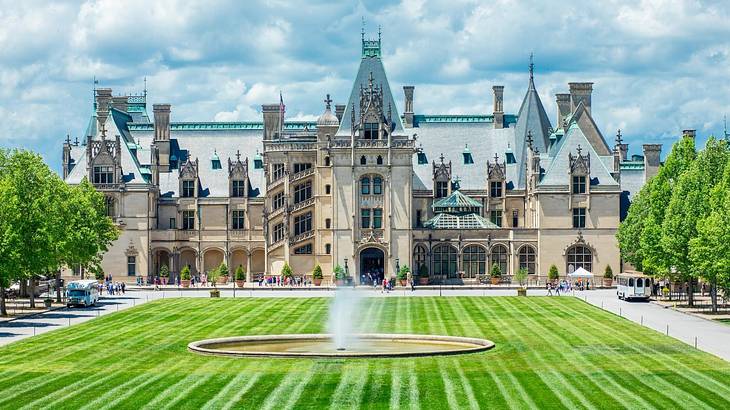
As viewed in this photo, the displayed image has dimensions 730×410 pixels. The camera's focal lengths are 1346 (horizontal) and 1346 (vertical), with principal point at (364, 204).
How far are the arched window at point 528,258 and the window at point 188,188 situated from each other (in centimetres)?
3451

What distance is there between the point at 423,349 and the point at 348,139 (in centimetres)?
6746

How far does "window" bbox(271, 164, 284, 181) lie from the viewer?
135 meters

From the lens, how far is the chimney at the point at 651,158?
139m

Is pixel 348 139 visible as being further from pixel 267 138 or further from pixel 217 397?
pixel 217 397

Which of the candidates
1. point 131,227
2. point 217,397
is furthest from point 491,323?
point 131,227

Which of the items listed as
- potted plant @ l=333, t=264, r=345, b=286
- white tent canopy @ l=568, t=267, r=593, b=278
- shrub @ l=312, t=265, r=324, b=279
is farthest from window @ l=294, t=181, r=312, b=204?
white tent canopy @ l=568, t=267, r=593, b=278

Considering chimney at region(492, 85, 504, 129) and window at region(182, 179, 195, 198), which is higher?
chimney at region(492, 85, 504, 129)

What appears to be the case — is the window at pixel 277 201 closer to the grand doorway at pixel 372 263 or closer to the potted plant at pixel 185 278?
the grand doorway at pixel 372 263

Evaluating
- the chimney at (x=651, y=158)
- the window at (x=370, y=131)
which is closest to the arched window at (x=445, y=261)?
the window at (x=370, y=131)

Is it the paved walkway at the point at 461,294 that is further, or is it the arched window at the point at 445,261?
the arched window at the point at 445,261

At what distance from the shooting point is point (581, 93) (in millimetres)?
144500

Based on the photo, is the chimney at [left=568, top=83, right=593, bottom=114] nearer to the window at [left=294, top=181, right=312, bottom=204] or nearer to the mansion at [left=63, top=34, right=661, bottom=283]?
the mansion at [left=63, top=34, right=661, bottom=283]

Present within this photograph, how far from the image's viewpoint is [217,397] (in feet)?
150

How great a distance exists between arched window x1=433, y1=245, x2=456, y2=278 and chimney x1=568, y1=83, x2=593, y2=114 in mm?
25104
